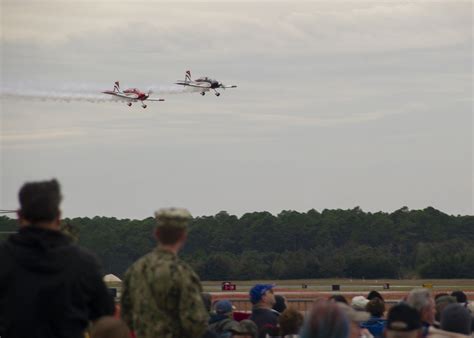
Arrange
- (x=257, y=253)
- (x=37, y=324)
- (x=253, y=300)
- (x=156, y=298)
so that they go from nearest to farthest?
(x=37, y=324) < (x=156, y=298) < (x=253, y=300) < (x=257, y=253)

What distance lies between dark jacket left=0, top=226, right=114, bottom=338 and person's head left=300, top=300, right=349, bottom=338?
1339mm

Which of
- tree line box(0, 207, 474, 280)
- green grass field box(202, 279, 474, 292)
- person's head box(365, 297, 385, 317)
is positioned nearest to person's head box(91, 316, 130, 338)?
person's head box(365, 297, 385, 317)

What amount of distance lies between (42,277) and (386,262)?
9041cm

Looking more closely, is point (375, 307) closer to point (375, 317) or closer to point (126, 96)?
point (375, 317)

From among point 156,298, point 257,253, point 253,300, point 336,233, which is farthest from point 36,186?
point 336,233

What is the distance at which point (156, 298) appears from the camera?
32.0ft

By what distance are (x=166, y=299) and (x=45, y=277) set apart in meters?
1.87

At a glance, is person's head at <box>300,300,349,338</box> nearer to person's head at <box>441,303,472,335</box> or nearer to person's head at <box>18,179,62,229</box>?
person's head at <box>18,179,62,229</box>

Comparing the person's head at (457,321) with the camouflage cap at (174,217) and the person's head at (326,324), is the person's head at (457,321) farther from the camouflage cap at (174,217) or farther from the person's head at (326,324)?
the person's head at (326,324)

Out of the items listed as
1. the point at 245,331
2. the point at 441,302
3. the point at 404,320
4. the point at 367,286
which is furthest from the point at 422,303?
the point at 367,286

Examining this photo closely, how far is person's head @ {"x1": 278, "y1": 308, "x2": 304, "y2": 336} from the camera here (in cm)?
1294

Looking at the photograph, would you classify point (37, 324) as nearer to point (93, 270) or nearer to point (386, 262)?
point (93, 270)

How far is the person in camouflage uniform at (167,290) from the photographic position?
31.4 ft

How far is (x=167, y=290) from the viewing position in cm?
969
